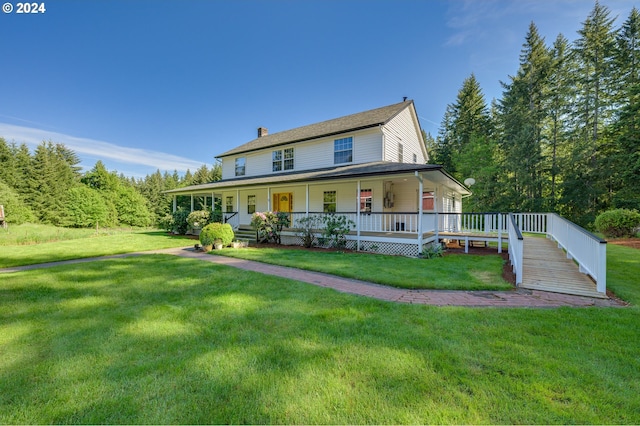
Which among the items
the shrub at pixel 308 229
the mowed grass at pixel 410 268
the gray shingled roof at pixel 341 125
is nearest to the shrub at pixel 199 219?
the gray shingled roof at pixel 341 125

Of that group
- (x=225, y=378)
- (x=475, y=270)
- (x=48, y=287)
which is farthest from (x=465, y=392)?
(x=48, y=287)

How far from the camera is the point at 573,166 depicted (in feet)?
67.9

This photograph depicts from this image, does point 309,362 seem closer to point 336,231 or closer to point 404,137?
point 336,231

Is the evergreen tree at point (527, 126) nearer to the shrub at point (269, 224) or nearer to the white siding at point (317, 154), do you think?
the white siding at point (317, 154)

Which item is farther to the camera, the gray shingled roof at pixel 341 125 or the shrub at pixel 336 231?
the gray shingled roof at pixel 341 125

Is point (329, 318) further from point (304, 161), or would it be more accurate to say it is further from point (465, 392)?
point (304, 161)

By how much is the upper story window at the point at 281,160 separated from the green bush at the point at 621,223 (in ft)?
58.0

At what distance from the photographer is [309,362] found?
2670 millimetres

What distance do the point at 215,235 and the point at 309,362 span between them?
30.9 ft

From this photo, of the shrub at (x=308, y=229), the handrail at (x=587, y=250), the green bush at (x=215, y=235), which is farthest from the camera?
the shrub at (x=308, y=229)

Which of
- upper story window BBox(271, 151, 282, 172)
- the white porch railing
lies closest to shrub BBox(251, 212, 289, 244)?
the white porch railing

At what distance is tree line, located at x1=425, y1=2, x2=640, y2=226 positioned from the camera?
18.7 m

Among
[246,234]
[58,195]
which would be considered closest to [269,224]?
[246,234]

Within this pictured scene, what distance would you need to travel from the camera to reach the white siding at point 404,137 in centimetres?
1336
